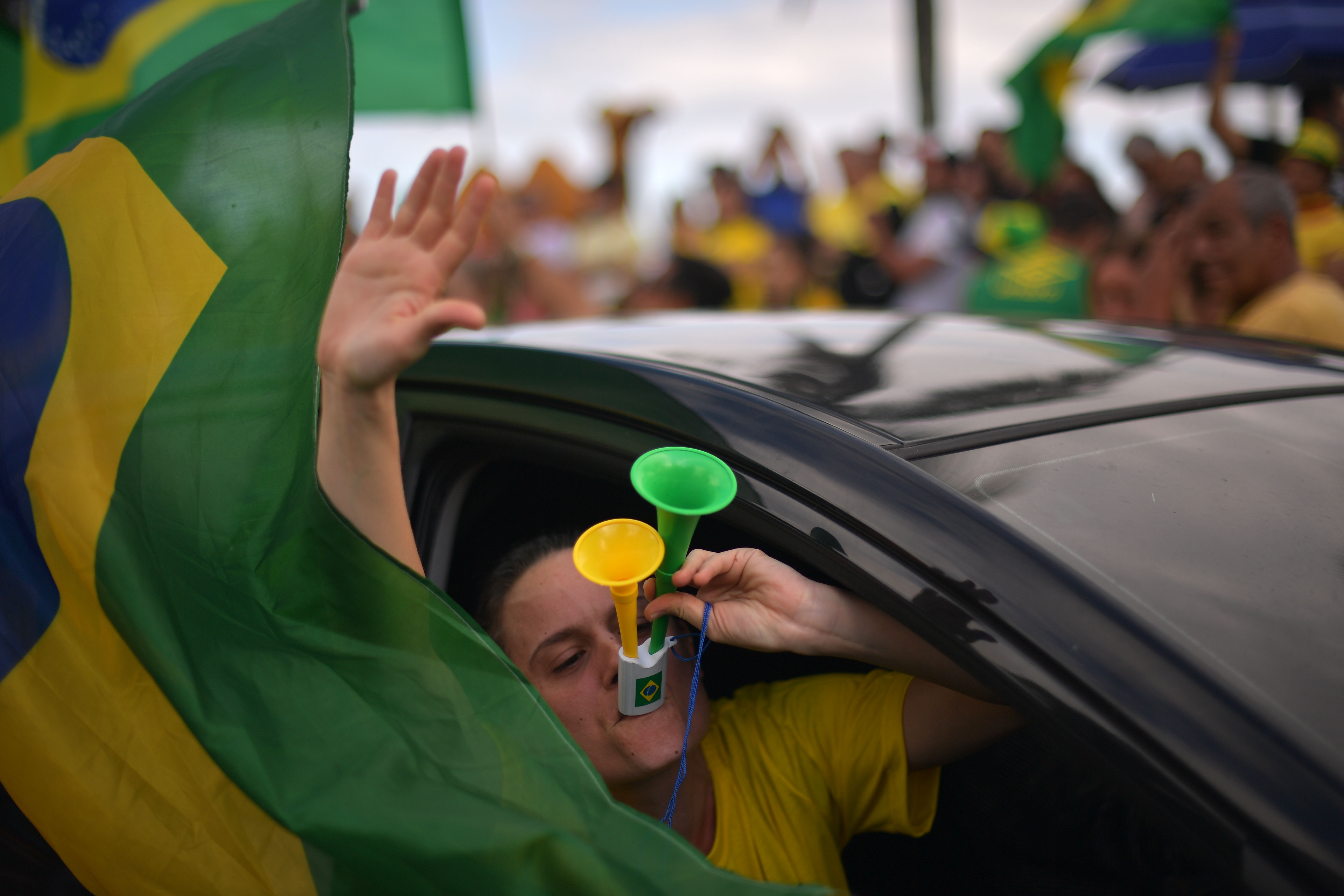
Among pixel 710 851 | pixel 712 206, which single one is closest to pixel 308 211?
pixel 710 851

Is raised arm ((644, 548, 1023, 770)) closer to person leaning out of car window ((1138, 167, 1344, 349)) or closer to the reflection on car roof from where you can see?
the reflection on car roof

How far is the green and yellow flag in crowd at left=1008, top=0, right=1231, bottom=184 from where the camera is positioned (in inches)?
187

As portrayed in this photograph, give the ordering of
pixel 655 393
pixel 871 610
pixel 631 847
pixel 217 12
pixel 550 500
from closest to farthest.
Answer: pixel 631 847 → pixel 871 610 → pixel 655 393 → pixel 550 500 → pixel 217 12

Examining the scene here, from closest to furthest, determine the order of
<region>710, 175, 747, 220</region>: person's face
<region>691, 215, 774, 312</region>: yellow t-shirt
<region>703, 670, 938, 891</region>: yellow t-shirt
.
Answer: <region>703, 670, 938, 891</region>: yellow t-shirt
<region>691, 215, 774, 312</region>: yellow t-shirt
<region>710, 175, 747, 220</region>: person's face

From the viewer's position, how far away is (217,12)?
2.87 m

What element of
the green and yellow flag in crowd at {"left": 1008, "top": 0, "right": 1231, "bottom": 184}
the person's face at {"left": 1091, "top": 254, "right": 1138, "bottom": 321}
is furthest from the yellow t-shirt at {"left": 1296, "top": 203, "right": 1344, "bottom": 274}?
the green and yellow flag in crowd at {"left": 1008, "top": 0, "right": 1231, "bottom": 184}

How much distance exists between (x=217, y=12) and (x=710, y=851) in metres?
2.78

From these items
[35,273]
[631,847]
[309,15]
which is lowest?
[631,847]

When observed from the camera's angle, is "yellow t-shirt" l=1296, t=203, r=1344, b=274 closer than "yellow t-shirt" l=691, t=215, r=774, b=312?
Yes

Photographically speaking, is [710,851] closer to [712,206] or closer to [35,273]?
[35,273]

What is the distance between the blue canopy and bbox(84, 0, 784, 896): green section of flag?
21.5 feet

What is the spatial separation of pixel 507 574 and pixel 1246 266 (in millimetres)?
3261

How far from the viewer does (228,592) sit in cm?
139

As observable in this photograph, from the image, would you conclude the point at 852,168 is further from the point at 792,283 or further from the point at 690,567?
the point at 690,567
